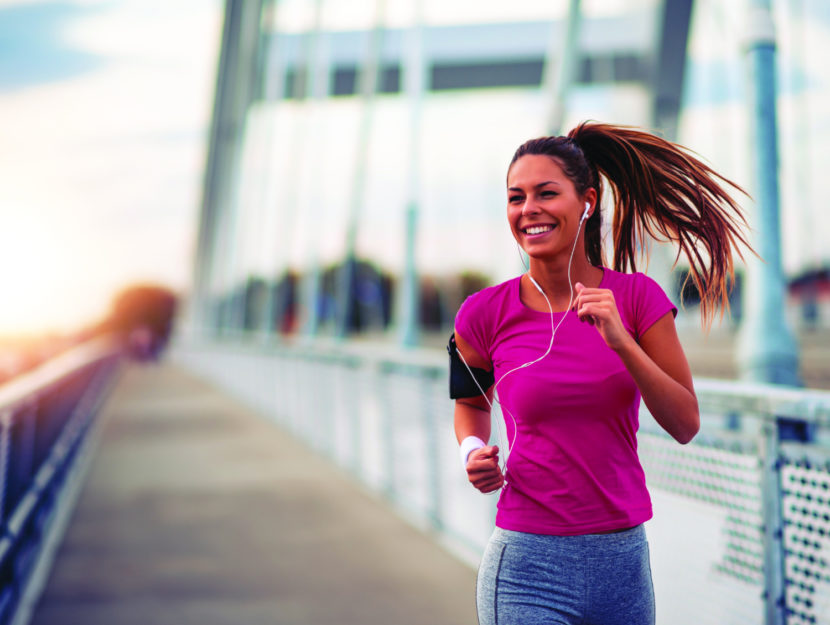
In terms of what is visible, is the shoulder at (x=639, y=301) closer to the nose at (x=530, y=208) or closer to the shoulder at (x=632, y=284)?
the shoulder at (x=632, y=284)

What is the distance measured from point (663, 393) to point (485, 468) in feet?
1.09

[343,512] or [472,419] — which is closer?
[472,419]

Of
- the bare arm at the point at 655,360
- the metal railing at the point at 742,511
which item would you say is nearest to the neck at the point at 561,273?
the bare arm at the point at 655,360

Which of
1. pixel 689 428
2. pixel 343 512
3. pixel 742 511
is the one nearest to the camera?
pixel 689 428

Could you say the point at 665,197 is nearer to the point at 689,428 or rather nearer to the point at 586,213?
the point at 586,213

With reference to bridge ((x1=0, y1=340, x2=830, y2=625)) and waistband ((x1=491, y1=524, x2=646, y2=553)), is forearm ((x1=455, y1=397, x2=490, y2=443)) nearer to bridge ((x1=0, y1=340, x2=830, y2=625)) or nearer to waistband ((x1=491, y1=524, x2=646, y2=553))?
waistband ((x1=491, y1=524, x2=646, y2=553))

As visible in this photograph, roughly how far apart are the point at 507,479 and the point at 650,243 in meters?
0.59

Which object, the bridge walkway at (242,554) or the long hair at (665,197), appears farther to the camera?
the bridge walkway at (242,554)

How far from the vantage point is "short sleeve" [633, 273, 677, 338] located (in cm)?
176

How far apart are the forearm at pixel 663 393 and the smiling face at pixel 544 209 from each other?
25 centimetres

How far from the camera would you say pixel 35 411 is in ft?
18.7

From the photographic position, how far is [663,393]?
66.6 inches

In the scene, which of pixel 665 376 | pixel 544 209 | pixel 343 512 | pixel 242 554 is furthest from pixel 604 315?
pixel 343 512

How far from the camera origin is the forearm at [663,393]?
1655 millimetres
